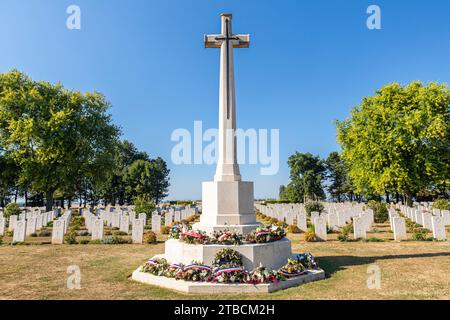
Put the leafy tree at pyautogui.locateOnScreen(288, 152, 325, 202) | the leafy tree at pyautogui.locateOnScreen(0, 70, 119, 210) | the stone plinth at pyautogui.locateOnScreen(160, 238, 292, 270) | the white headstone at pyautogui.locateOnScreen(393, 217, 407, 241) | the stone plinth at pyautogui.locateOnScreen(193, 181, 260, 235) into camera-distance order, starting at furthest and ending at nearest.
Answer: the leafy tree at pyautogui.locateOnScreen(288, 152, 325, 202) → the leafy tree at pyautogui.locateOnScreen(0, 70, 119, 210) → the white headstone at pyautogui.locateOnScreen(393, 217, 407, 241) → the stone plinth at pyautogui.locateOnScreen(193, 181, 260, 235) → the stone plinth at pyautogui.locateOnScreen(160, 238, 292, 270)

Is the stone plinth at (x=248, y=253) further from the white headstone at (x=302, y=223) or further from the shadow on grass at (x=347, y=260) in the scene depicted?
the white headstone at (x=302, y=223)

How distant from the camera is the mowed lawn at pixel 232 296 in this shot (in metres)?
5.63

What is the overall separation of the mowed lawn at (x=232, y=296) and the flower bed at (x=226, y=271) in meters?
0.47

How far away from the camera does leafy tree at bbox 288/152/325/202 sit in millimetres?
50406

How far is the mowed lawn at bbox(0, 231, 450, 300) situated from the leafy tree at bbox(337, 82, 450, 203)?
10.4 meters

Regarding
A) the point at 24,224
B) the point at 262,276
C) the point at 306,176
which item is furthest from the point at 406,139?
the point at 306,176

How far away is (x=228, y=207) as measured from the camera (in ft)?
26.0

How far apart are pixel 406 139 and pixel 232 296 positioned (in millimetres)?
20819

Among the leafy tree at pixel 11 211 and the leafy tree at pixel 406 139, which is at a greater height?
the leafy tree at pixel 406 139

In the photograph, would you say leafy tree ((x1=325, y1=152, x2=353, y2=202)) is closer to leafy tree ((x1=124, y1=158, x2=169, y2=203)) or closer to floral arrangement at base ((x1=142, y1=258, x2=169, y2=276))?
leafy tree ((x1=124, y1=158, x2=169, y2=203))

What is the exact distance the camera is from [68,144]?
22.8m

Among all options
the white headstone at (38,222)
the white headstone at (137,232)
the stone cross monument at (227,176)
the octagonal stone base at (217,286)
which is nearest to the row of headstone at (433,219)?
the stone cross monument at (227,176)

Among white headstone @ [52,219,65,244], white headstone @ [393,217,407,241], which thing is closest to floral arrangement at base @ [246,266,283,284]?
white headstone @ [393,217,407,241]

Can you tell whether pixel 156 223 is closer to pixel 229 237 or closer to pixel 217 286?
pixel 229 237
